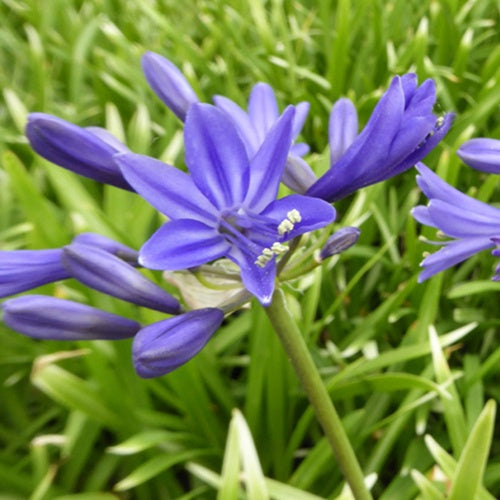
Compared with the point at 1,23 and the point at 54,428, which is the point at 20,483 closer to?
the point at 54,428

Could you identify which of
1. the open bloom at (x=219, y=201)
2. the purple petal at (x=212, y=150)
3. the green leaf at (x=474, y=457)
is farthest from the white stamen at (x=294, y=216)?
the green leaf at (x=474, y=457)

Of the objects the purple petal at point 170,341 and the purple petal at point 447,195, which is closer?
the purple petal at point 170,341

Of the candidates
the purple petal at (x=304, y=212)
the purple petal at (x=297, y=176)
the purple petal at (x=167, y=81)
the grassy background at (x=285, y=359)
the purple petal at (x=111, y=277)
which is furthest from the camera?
the grassy background at (x=285, y=359)

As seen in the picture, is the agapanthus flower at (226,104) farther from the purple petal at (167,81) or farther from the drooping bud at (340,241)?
the drooping bud at (340,241)

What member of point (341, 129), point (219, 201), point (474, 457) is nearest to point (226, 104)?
point (341, 129)

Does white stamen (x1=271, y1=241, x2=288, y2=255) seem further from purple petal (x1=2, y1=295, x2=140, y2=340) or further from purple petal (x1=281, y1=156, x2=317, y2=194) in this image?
purple petal (x1=2, y1=295, x2=140, y2=340)

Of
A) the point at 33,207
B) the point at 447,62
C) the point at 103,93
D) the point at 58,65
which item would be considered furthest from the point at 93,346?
the point at 58,65

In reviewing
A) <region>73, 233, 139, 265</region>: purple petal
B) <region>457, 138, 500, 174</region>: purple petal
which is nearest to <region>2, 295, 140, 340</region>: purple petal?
<region>73, 233, 139, 265</region>: purple petal
